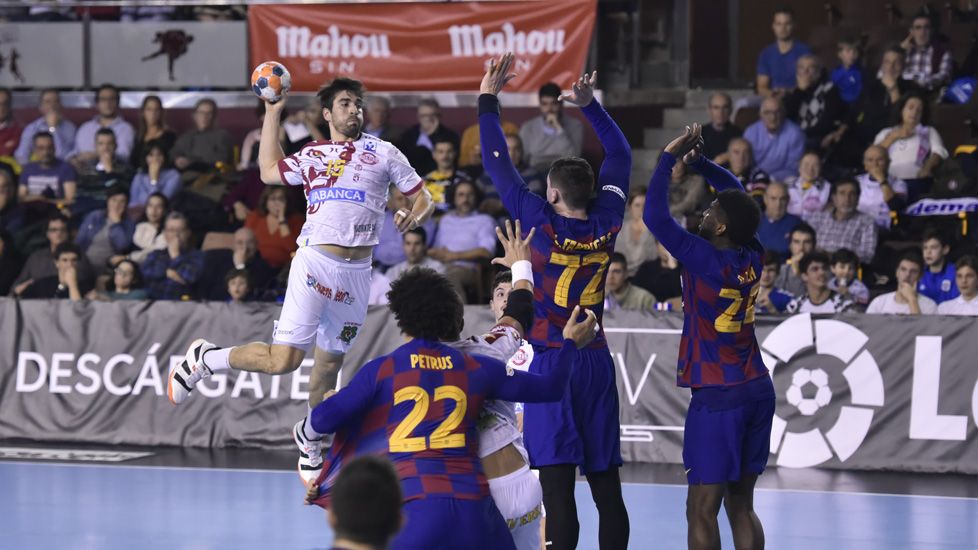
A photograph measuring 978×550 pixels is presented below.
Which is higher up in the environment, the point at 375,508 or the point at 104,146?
the point at 104,146

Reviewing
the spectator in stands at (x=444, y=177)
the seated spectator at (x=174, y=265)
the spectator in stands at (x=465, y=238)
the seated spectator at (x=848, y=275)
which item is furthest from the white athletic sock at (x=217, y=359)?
the spectator in stands at (x=444, y=177)

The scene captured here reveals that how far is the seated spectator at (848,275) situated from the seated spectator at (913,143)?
6.37ft

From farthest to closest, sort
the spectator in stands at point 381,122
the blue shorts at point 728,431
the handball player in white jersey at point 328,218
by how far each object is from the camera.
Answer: the spectator in stands at point 381,122, the handball player in white jersey at point 328,218, the blue shorts at point 728,431

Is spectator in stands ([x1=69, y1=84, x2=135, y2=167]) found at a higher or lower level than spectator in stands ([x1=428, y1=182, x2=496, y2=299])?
higher

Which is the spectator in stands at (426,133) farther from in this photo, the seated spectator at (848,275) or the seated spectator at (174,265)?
the seated spectator at (848,275)

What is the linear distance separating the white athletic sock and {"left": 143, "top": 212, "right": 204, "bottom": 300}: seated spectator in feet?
19.9

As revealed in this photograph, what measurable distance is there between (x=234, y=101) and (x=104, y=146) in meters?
2.05

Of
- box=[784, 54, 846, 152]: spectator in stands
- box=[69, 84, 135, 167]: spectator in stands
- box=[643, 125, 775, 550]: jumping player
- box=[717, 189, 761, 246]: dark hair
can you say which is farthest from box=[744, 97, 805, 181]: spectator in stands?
box=[717, 189, 761, 246]: dark hair

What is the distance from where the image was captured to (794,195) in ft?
46.2

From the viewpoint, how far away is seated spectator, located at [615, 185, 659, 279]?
1369 centimetres

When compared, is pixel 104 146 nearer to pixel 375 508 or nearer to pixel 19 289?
pixel 19 289

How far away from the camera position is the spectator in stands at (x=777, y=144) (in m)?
14.7

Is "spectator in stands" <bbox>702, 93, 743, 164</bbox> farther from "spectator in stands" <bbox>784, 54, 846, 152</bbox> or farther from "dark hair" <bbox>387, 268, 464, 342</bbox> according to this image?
"dark hair" <bbox>387, 268, 464, 342</bbox>

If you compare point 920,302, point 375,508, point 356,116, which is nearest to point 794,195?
point 920,302
